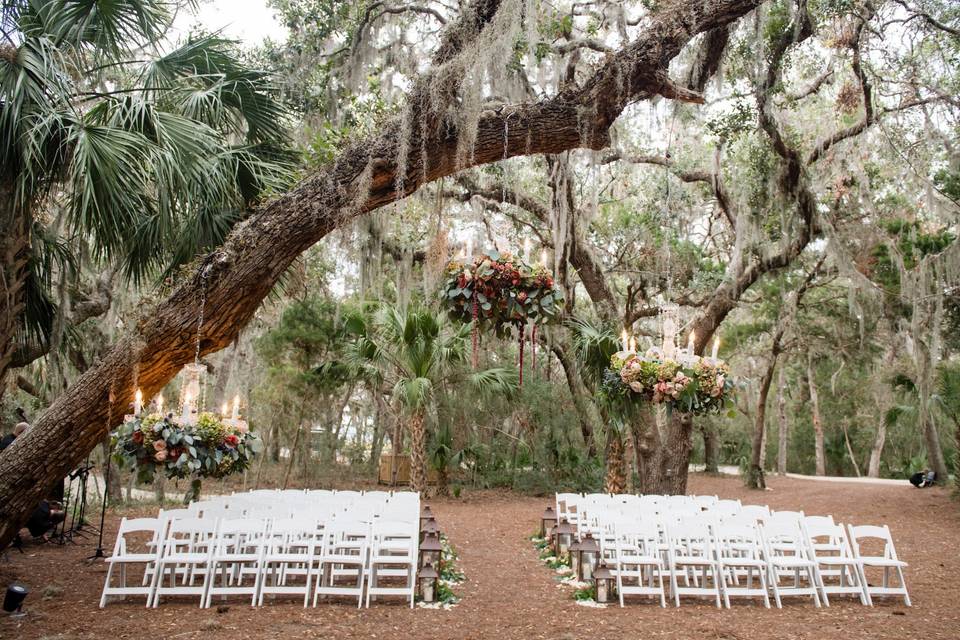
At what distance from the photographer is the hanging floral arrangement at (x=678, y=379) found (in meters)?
5.66

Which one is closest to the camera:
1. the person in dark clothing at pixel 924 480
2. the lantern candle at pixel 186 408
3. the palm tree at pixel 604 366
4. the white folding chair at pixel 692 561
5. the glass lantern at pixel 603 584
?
the lantern candle at pixel 186 408

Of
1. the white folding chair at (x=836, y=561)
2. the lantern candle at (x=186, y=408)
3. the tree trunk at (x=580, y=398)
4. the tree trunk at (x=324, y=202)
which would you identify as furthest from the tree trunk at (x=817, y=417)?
the lantern candle at (x=186, y=408)

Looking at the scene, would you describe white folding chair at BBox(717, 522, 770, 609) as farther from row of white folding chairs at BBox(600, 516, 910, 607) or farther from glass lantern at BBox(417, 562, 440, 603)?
glass lantern at BBox(417, 562, 440, 603)

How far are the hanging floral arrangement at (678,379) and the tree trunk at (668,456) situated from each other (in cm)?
482

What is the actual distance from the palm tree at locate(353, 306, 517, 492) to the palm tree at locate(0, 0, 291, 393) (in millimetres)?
5895

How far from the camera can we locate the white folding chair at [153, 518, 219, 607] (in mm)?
5145

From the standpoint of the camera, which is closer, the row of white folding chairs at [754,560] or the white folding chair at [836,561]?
the row of white folding chairs at [754,560]

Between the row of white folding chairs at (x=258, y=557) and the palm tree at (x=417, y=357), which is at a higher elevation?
the palm tree at (x=417, y=357)

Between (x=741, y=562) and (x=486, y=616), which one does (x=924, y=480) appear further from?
(x=486, y=616)

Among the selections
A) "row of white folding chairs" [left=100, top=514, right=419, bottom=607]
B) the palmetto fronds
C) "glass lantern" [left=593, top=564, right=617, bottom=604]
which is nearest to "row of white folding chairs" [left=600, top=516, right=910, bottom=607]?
"glass lantern" [left=593, top=564, right=617, bottom=604]

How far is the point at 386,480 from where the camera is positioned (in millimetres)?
15875

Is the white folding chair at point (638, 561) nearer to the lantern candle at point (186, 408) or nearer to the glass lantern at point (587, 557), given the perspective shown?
the glass lantern at point (587, 557)

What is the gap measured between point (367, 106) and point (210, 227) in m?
3.27

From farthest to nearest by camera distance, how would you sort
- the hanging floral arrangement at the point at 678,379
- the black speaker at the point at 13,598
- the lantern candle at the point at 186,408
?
the hanging floral arrangement at the point at 678,379 < the lantern candle at the point at 186,408 < the black speaker at the point at 13,598
